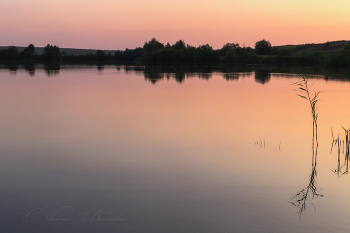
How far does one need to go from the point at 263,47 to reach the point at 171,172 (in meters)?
81.8

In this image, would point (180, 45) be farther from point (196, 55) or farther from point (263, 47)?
point (263, 47)

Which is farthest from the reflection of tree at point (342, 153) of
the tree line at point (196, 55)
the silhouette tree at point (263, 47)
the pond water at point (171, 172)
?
the silhouette tree at point (263, 47)

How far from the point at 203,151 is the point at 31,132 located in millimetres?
4521

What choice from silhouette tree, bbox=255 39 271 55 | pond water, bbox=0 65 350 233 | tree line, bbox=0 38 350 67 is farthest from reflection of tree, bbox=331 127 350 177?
silhouette tree, bbox=255 39 271 55

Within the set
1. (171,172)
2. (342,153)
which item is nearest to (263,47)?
(342,153)

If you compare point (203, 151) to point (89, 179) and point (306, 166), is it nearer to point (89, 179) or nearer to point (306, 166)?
point (306, 166)

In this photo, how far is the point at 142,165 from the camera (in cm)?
678

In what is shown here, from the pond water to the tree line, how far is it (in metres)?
46.4

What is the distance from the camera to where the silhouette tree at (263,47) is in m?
83.8

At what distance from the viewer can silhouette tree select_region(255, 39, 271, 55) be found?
83750 millimetres

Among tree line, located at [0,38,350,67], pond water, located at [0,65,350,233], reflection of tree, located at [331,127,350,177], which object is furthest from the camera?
tree line, located at [0,38,350,67]

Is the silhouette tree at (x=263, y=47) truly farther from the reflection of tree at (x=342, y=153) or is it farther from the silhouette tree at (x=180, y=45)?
the reflection of tree at (x=342, y=153)

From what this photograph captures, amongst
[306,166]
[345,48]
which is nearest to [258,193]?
[306,166]

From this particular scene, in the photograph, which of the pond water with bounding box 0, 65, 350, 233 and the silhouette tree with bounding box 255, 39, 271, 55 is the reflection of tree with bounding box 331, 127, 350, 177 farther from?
the silhouette tree with bounding box 255, 39, 271, 55
